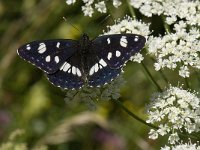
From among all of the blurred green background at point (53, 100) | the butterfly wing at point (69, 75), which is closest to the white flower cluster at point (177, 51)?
the butterfly wing at point (69, 75)

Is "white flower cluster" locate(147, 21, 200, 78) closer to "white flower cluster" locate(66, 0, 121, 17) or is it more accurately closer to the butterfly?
the butterfly

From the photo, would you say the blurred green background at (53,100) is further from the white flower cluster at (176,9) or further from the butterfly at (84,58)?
the butterfly at (84,58)

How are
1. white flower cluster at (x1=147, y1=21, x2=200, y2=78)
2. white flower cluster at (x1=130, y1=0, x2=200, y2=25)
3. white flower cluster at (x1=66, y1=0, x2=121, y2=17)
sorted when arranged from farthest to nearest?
white flower cluster at (x1=66, y1=0, x2=121, y2=17) → white flower cluster at (x1=130, y1=0, x2=200, y2=25) → white flower cluster at (x1=147, y1=21, x2=200, y2=78)

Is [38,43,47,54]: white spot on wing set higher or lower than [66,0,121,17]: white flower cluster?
lower

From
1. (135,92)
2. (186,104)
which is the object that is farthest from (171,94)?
(135,92)

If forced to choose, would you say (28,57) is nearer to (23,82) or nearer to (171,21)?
(171,21)

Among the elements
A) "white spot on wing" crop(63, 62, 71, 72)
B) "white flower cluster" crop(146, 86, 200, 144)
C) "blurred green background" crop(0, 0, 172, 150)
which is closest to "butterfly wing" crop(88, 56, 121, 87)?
"white spot on wing" crop(63, 62, 71, 72)
